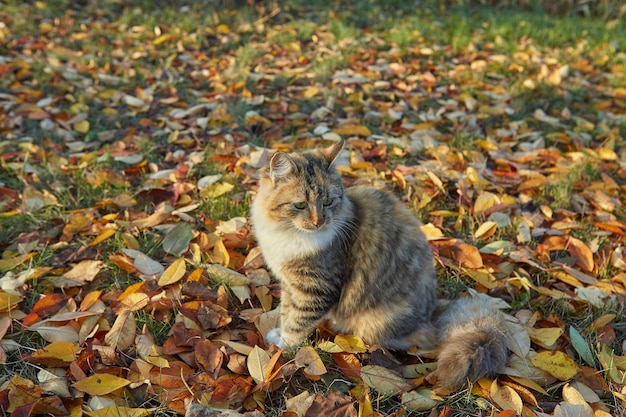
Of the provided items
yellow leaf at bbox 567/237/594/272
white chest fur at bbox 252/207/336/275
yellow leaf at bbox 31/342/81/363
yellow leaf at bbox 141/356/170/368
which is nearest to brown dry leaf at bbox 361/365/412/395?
white chest fur at bbox 252/207/336/275

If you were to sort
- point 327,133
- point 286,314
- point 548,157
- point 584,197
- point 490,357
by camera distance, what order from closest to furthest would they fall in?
point 490,357 < point 286,314 < point 584,197 < point 548,157 < point 327,133

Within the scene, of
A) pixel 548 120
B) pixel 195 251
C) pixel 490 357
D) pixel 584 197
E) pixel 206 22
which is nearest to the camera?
pixel 490 357

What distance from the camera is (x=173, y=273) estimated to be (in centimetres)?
265

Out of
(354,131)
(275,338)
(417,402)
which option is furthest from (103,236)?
(354,131)

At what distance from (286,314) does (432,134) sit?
251 centimetres

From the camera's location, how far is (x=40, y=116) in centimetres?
434

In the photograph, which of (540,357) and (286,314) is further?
(286,314)

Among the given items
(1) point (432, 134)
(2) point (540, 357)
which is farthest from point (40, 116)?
(2) point (540, 357)

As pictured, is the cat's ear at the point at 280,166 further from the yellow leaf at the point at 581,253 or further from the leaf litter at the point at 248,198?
the yellow leaf at the point at 581,253

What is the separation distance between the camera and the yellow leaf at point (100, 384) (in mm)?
2064

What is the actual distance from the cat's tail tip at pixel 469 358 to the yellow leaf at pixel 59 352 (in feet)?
5.06

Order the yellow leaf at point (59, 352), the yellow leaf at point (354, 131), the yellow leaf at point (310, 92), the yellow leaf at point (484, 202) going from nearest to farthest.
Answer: the yellow leaf at point (59, 352) < the yellow leaf at point (484, 202) < the yellow leaf at point (354, 131) < the yellow leaf at point (310, 92)

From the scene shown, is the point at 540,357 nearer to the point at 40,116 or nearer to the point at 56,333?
the point at 56,333

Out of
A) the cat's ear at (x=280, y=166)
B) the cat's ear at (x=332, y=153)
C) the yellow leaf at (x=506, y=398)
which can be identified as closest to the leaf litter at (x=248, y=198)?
the yellow leaf at (x=506, y=398)
